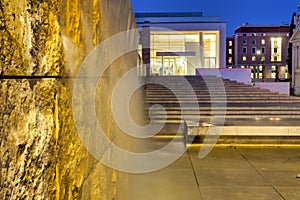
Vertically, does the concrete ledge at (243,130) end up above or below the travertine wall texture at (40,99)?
below

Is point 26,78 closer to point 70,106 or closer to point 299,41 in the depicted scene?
point 70,106

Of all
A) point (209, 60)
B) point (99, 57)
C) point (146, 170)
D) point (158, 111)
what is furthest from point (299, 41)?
point (99, 57)

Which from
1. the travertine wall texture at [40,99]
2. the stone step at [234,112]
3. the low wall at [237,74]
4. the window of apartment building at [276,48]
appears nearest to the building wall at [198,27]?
the low wall at [237,74]

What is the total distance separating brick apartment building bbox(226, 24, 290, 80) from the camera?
8588 cm

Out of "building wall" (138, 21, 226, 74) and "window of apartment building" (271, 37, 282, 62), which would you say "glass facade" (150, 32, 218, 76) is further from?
"window of apartment building" (271, 37, 282, 62)

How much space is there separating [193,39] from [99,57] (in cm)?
3648

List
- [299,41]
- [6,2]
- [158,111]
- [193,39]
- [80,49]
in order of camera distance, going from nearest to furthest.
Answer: [6,2]
[80,49]
[158,111]
[299,41]
[193,39]

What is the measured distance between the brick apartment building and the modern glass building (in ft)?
164

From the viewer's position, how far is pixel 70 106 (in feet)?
5.14

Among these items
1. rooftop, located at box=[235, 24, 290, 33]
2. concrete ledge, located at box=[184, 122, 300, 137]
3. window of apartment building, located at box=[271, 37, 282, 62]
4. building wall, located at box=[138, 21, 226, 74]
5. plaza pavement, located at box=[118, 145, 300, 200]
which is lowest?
plaza pavement, located at box=[118, 145, 300, 200]

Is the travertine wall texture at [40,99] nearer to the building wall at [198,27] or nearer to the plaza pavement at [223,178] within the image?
the plaza pavement at [223,178]

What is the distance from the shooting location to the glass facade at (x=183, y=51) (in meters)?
35.2

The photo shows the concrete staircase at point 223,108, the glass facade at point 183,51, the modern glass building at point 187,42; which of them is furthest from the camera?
the modern glass building at point 187,42

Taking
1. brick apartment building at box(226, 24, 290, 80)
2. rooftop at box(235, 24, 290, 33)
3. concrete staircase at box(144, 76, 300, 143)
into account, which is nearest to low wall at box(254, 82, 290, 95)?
concrete staircase at box(144, 76, 300, 143)
